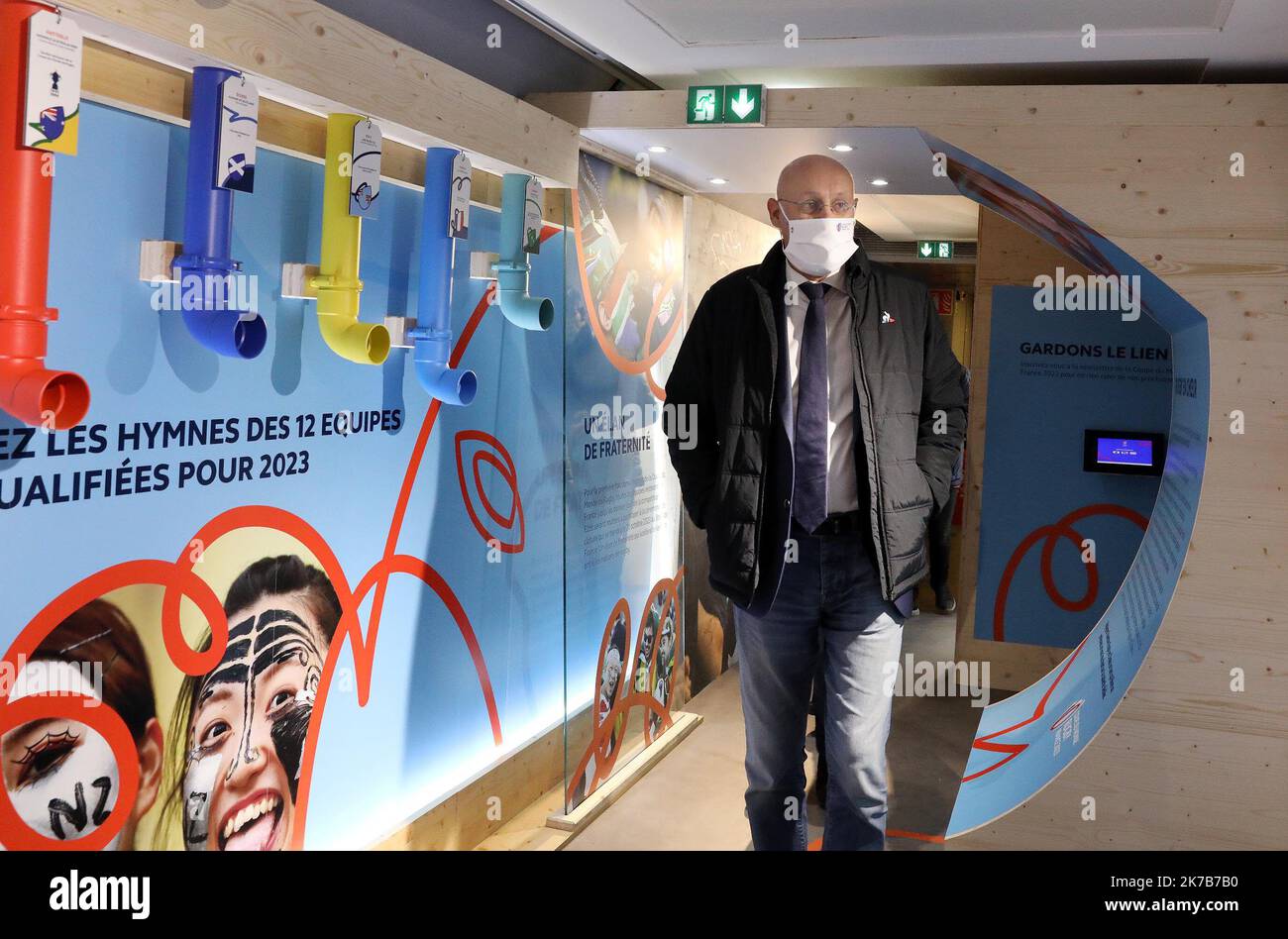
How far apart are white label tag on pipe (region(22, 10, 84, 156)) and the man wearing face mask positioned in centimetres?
138

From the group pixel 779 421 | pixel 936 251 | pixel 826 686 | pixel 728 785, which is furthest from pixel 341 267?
pixel 936 251

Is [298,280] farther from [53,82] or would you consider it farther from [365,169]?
[53,82]

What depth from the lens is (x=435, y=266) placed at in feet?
9.04

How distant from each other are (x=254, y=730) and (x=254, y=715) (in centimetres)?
3

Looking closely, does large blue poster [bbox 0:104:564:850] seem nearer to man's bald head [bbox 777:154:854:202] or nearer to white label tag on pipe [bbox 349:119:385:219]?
white label tag on pipe [bbox 349:119:385:219]

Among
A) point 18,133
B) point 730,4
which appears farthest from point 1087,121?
point 18,133

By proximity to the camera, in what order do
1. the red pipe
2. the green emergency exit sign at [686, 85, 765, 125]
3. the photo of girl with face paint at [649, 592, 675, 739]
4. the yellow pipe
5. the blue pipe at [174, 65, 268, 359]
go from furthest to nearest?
the photo of girl with face paint at [649, 592, 675, 739] < the green emergency exit sign at [686, 85, 765, 125] < the yellow pipe < the blue pipe at [174, 65, 268, 359] < the red pipe

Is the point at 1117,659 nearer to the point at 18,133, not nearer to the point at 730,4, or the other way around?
the point at 730,4

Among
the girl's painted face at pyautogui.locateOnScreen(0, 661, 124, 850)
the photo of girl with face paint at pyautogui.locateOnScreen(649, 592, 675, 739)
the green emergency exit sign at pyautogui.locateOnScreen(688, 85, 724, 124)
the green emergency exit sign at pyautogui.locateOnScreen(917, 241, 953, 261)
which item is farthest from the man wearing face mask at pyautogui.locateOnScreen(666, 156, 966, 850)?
the green emergency exit sign at pyautogui.locateOnScreen(917, 241, 953, 261)

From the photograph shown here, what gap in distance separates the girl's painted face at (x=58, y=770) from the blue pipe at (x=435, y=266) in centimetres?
113

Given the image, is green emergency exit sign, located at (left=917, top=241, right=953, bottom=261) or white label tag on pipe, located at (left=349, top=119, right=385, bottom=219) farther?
green emergency exit sign, located at (left=917, top=241, right=953, bottom=261)

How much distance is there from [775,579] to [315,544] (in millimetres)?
1061

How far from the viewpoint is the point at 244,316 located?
7.10 feet

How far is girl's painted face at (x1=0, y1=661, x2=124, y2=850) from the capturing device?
1888 millimetres
